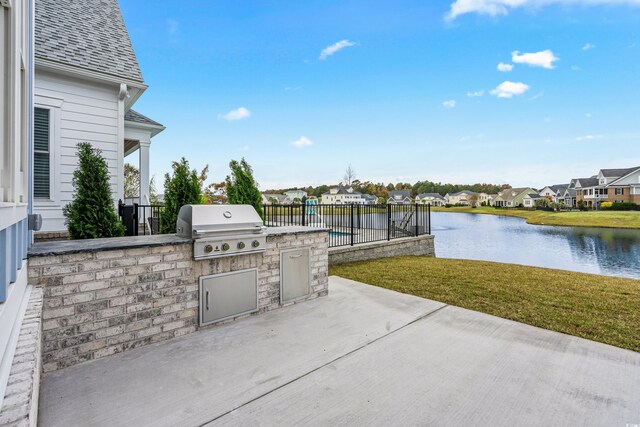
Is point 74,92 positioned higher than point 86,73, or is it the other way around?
point 86,73

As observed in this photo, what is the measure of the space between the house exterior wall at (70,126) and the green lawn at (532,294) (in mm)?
5456

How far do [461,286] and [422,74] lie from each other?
43.6 feet

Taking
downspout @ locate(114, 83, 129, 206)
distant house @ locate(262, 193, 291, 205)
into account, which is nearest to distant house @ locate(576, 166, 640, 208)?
distant house @ locate(262, 193, 291, 205)

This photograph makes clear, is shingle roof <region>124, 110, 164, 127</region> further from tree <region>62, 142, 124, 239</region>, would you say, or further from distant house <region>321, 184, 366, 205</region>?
distant house <region>321, 184, 366, 205</region>

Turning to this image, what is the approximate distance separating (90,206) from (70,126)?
2.61 m

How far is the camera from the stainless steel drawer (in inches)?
127

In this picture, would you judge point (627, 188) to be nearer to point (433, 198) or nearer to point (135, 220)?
point (433, 198)

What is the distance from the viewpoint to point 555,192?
58.4 meters

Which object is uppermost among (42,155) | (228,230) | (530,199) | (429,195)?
(429,195)

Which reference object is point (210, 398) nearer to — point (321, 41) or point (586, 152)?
point (321, 41)

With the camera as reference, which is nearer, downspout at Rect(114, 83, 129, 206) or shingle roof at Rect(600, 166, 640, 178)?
downspout at Rect(114, 83, 129, 206)

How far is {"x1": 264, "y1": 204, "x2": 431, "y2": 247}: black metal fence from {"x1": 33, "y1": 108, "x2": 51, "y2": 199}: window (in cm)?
462

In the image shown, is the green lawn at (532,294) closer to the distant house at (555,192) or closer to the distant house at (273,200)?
the distant house at (273,200)

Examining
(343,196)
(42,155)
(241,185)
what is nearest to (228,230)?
(241,185)
